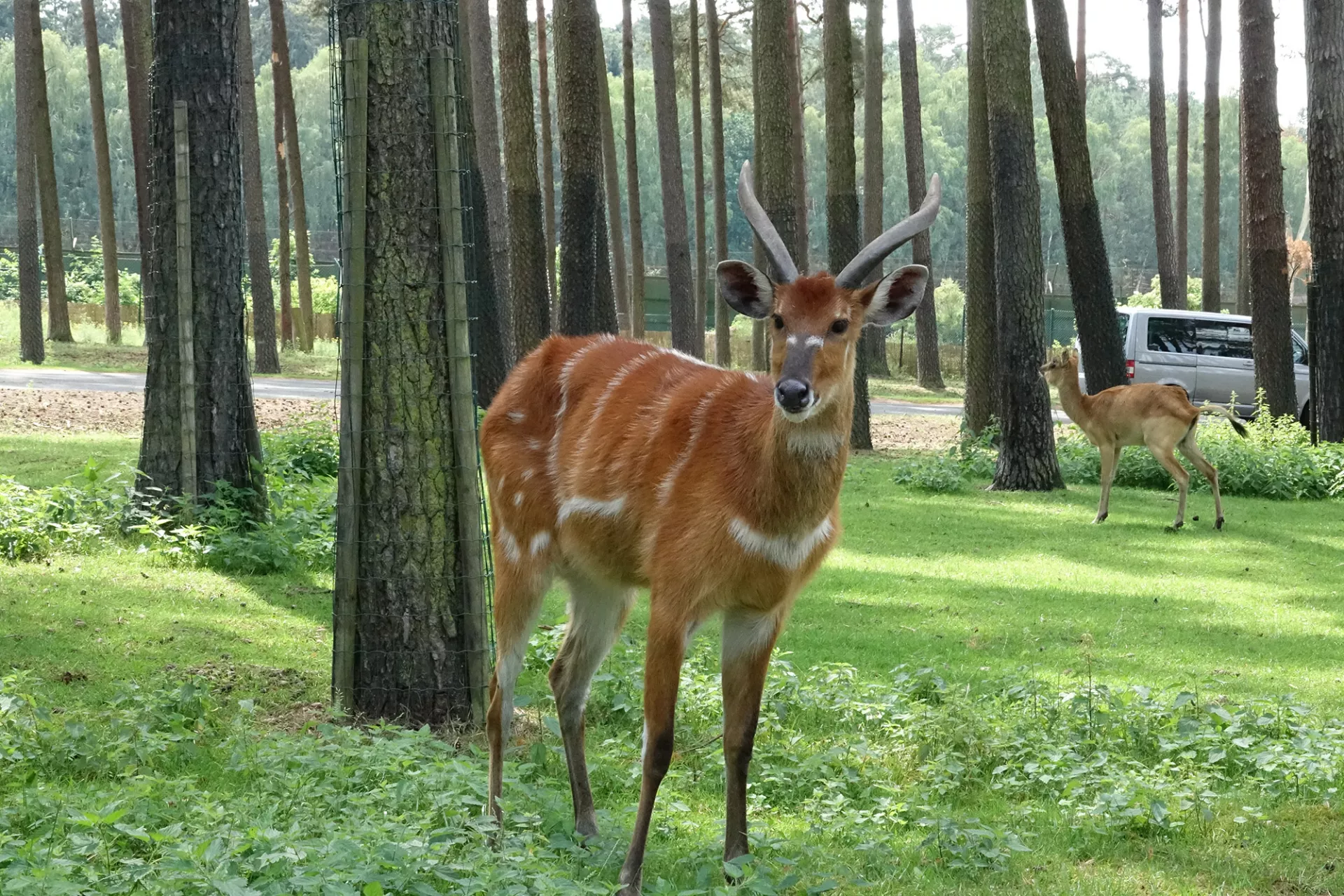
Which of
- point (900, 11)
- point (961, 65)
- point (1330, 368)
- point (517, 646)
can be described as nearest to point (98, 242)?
point (900, 11)

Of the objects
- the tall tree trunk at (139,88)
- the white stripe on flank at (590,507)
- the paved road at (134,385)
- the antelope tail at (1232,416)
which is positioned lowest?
the antelope tail at (1232,416)

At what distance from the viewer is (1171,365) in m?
24.5

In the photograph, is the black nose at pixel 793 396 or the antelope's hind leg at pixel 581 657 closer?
the black nose at pixel 793 396

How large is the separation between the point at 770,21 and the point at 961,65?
104244 millimetres

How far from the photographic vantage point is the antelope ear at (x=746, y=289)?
5.07 metres

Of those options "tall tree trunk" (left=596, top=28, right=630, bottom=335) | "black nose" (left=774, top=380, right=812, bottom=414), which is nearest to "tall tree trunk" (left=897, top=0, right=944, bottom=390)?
"tall tree trunk" (left=596, top=28, right=630, bottom=335)

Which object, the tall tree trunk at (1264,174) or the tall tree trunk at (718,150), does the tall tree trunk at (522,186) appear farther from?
the tall tree trunk at (718,150)

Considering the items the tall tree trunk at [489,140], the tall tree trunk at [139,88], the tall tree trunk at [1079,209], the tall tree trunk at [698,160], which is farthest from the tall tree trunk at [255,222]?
the tall tree trunk at [1079,209]

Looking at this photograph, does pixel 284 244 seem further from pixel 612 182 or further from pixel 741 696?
pixel 741 696

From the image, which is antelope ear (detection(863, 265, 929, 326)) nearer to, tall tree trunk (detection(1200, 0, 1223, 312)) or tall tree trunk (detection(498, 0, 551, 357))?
tall tree trunk (detection(498, 0, 551, 357))

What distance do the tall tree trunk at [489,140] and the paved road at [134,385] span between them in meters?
3.71

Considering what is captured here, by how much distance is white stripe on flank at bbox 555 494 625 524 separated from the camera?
5234mm

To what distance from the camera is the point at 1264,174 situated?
1784 cm

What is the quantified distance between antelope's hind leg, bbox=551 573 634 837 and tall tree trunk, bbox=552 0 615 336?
11.0 m
